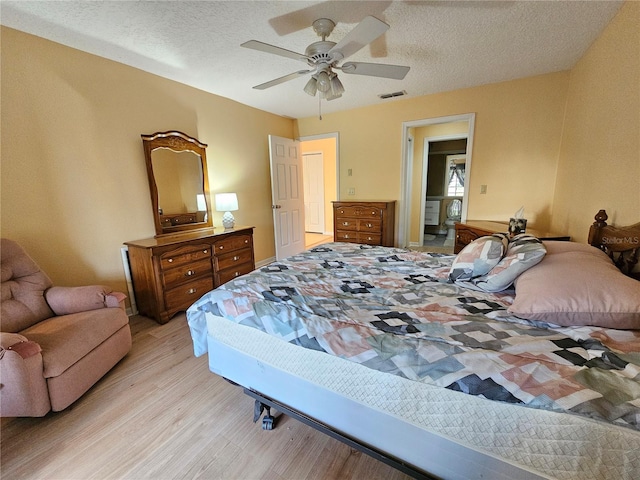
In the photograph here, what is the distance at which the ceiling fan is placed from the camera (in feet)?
5.10

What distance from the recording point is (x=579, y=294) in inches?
42.4

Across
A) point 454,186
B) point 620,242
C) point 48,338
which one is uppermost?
point 454,186

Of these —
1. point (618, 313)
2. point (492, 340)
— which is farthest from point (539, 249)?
point (492, 340)

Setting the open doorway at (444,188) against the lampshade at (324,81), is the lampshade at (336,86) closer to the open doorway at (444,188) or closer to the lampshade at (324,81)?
the lampshade at (324,81)

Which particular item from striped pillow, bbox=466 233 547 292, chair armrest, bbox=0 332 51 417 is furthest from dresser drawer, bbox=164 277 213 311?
striped pillow, bbox=466 233 547 292

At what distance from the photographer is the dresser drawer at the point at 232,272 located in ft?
10.1

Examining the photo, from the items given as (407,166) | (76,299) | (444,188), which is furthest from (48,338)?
(444,188)

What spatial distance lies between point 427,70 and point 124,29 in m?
2.80

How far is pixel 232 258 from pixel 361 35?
8.52ft

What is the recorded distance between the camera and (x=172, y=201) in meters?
3.04

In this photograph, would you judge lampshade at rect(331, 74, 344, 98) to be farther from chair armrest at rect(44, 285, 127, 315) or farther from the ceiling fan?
chair armrest at rect(44, 285, 127, 315)

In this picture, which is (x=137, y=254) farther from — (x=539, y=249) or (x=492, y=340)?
(x=539, y=249)

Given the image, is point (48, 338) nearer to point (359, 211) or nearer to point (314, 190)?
point (359, 211)

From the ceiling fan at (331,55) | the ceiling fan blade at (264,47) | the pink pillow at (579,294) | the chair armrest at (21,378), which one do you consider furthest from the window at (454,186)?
the chair armrest at (21,378)
